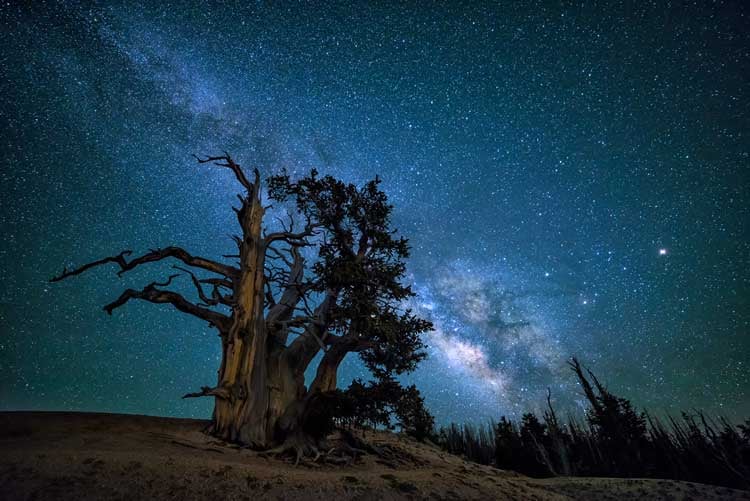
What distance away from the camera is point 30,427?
26.3ft

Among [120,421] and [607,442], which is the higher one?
[607,442]

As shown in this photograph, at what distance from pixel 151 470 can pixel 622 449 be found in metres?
37.8

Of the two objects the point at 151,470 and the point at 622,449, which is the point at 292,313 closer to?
the point at 151,470

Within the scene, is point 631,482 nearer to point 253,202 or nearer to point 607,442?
point 607,442

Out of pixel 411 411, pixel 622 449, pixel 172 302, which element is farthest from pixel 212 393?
pixel 622 449

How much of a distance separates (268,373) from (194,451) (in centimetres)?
397

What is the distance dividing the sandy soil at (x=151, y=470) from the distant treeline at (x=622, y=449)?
24039mm

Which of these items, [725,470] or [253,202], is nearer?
[253,202]

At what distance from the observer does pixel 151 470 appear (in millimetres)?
5727

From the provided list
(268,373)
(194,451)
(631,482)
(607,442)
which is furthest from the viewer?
(607,442)

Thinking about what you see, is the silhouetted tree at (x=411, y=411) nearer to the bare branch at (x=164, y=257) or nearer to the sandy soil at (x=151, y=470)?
the sandy soil at (x=151, y=470)

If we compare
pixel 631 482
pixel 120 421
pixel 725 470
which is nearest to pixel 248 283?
pixel 120 421

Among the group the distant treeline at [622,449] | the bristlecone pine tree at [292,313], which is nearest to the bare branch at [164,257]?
the bristlecone pine tree at [292,313]

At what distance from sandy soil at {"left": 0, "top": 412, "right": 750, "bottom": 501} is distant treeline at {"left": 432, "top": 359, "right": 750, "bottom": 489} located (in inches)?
946
